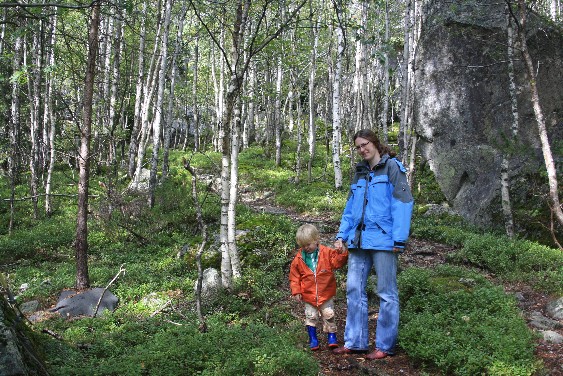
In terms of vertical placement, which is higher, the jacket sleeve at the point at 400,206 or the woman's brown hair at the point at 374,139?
the woman's brown hair at the point at 374,139

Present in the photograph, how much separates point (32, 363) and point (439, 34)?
550 inches

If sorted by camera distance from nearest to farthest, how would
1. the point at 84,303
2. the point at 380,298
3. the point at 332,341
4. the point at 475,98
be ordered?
the point at 380,298 → the point at 332,341 → the point at 84,303 → the point at 475,98

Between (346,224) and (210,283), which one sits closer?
(346,224)

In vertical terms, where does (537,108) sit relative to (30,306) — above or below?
above

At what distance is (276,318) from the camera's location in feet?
18.7

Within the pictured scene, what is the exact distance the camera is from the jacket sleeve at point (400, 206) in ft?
13.9

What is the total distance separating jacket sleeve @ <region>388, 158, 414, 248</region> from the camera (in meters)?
4.24

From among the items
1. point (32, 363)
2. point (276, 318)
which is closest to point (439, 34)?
point (276, 318)

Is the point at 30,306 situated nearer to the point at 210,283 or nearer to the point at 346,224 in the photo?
the point at 210,283

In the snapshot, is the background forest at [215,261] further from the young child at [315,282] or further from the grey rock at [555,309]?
the grey rock at [555,309]

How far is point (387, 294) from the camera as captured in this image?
438 cm

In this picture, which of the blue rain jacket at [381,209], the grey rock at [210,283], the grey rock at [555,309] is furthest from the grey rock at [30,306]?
the grey rock at [555,309]

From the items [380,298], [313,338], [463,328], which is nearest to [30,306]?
[313,338]

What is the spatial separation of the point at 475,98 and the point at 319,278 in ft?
33.1
